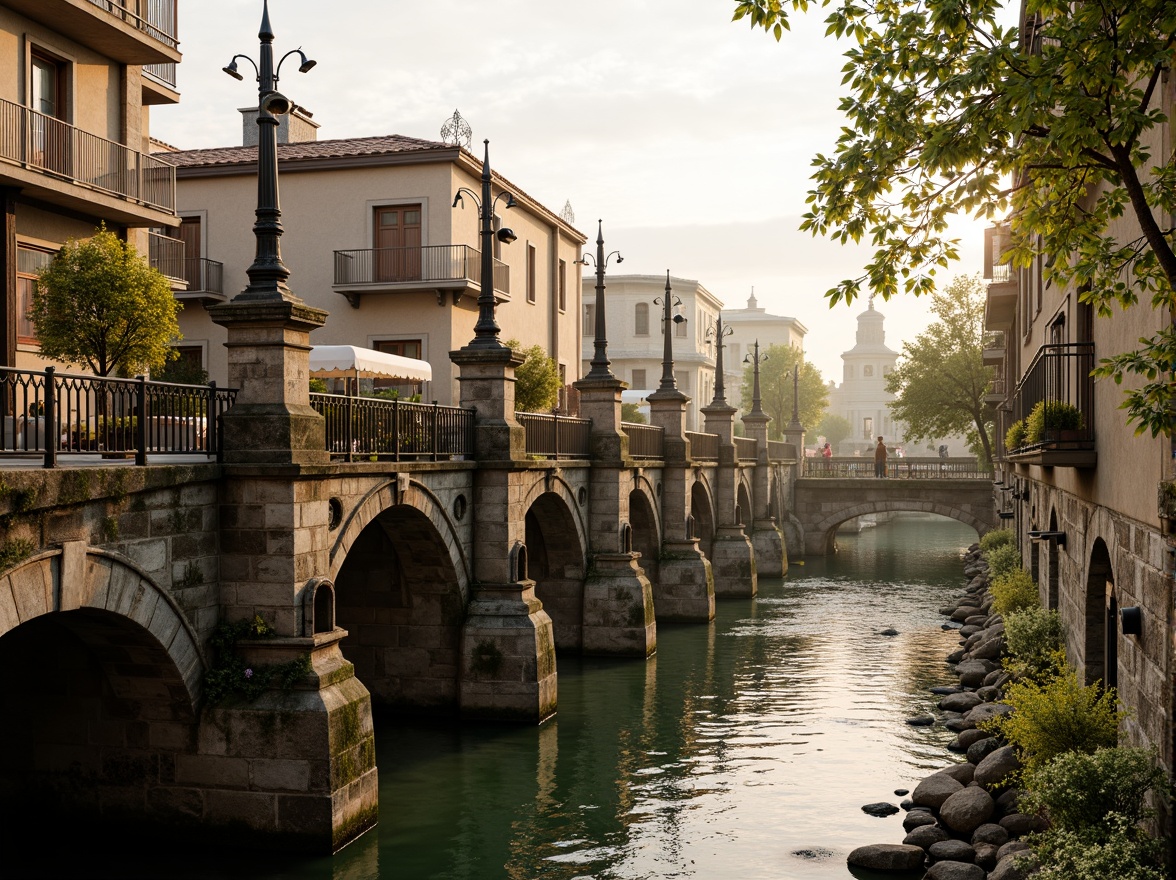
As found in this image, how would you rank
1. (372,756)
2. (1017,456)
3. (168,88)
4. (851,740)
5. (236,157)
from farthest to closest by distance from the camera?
1. (236,157)
2. (168,88)
3. (851,740)
4. (1017,456)
5. (372,756)

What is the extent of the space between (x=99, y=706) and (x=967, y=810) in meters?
10.3

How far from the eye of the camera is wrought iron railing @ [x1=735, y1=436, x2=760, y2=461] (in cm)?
4309

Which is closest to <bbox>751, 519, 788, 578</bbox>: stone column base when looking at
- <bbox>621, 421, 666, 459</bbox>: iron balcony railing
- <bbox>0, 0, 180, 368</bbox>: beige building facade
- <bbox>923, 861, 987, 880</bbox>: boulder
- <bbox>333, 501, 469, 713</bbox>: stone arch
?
<bbox>621, 421, 666, 459</bbox>: iron balcony railing

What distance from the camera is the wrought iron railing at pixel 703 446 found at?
35247 mm

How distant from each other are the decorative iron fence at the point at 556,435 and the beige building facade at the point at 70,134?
778 centimetres

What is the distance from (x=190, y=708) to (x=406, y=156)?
19.1 m

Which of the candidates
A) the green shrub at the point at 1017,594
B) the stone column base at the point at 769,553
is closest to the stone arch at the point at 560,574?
the green shrub at the point at 1017,594

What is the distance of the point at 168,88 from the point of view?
877 inches

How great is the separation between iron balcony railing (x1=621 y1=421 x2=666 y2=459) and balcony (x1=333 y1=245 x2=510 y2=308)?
16.0ft

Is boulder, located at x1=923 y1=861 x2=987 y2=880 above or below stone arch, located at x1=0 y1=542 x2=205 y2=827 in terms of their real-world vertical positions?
below

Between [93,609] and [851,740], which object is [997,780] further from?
[93,609]

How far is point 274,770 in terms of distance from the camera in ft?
41.5

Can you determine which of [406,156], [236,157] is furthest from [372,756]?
[236,157]

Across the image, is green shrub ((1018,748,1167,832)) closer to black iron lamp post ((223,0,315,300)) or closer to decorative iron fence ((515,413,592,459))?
black iron lamp post ((223,0,315,300))
